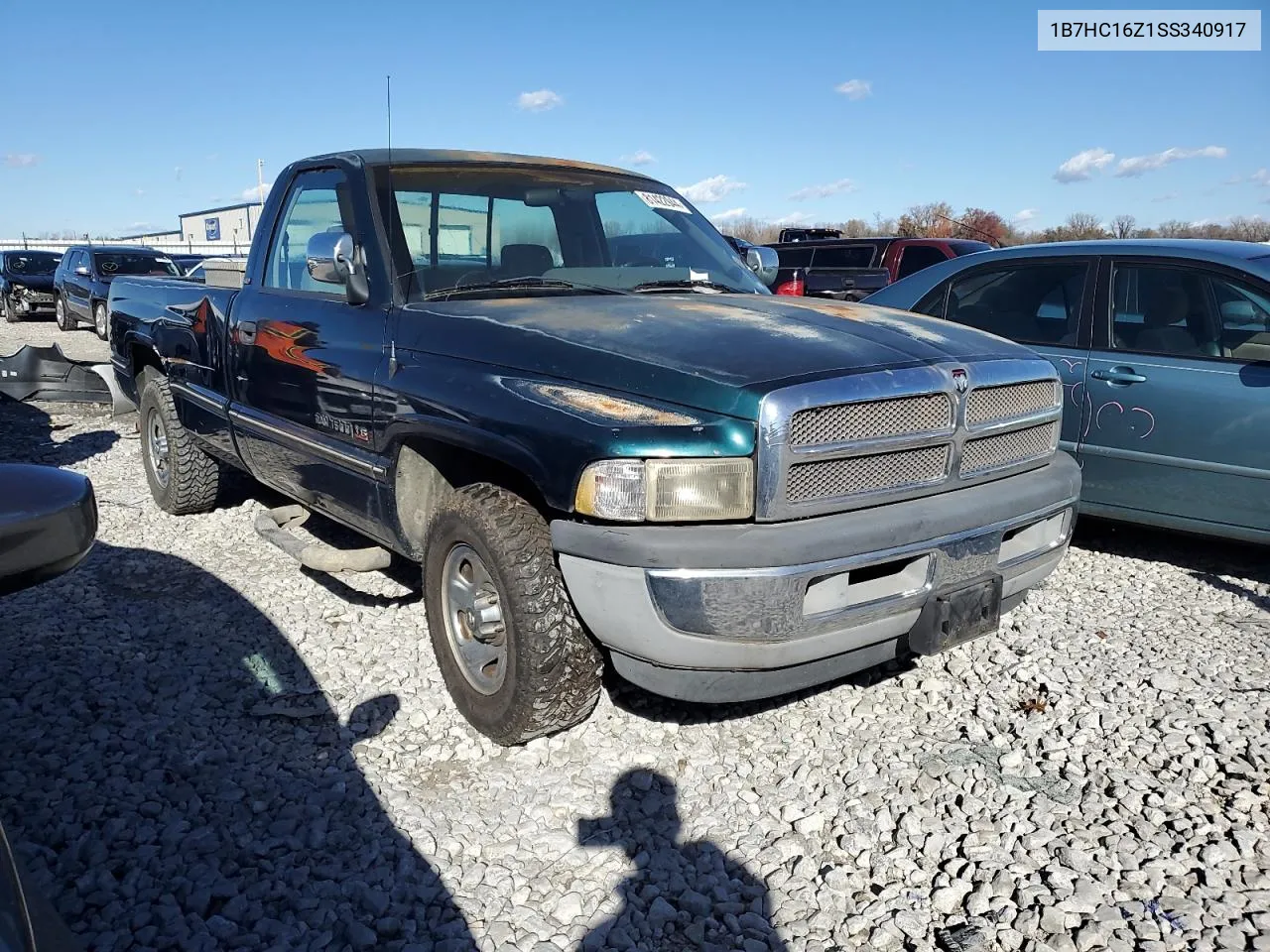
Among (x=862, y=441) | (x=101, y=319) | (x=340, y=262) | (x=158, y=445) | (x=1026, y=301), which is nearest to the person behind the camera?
(x=862, y=441)

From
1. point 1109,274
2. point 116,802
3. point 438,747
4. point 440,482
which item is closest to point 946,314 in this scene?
point 1109,274

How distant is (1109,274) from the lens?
497cm

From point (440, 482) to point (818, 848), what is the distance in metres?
1.80

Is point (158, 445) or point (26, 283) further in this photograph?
point (26, 283)

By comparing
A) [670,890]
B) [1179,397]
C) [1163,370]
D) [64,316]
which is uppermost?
[64,316]

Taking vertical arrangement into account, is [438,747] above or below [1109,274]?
below

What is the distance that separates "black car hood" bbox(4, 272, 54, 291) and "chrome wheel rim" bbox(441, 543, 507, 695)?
69.6ft

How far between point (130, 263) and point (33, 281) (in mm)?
5715

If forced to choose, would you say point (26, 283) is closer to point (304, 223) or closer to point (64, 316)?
point (64, 316)

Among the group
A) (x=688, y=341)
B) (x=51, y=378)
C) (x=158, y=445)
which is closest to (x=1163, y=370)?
(x=688, y=341)

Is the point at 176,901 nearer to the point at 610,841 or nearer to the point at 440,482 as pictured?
Answer: the point at 610,841

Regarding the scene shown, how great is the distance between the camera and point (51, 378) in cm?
848

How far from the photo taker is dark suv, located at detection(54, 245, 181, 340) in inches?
631

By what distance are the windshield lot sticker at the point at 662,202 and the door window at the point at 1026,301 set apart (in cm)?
198
